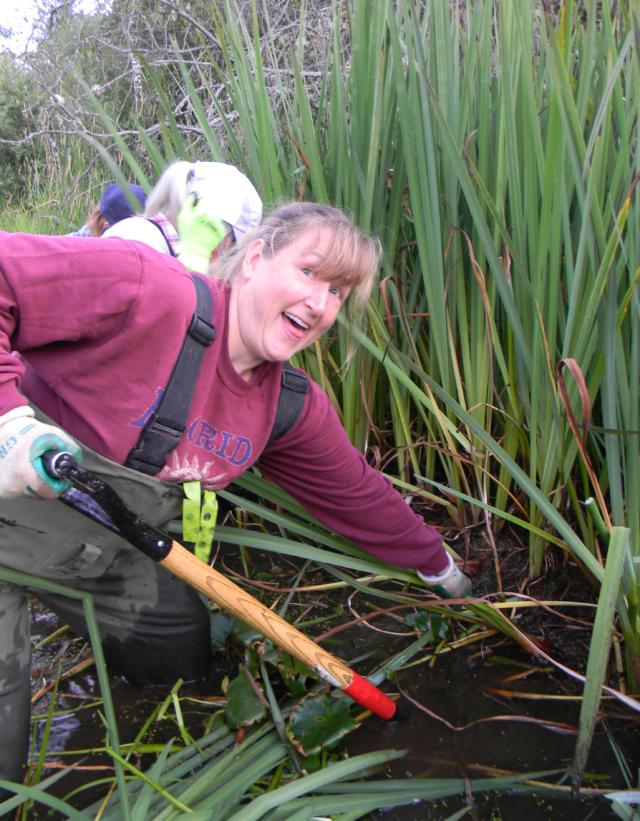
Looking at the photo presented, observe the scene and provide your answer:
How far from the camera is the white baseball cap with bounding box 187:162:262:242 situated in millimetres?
1994

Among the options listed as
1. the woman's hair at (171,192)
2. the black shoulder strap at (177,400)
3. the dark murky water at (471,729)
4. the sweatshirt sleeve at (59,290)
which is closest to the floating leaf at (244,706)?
the dark murky water at (471,729)

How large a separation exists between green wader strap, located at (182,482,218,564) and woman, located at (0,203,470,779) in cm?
6

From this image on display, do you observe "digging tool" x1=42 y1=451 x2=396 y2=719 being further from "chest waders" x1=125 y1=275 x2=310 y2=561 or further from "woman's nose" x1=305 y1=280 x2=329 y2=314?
"woman's nose" x1=305 y1=280 x2=329 y2=314

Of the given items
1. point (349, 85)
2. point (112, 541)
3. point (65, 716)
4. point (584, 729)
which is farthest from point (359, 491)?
point (349, 85)

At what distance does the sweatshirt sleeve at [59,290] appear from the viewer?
4.13ft

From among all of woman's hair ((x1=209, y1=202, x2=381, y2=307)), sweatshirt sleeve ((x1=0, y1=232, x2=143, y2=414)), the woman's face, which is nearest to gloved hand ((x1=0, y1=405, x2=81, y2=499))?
sweatshirt sleeve ((x1=0, y1=232, x2=143, y2=414))

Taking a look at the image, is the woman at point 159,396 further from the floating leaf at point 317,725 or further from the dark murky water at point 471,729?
the floating leaf at point 317,725

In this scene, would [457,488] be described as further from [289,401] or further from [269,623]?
[269,623]

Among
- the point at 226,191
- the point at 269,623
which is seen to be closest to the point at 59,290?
the point at 269,623

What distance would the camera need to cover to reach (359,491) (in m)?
1.69

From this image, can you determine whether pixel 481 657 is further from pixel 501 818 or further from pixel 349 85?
pixel 349 85

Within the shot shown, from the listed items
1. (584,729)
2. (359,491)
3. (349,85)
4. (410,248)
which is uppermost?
(349,85)

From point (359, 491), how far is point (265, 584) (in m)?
0.48

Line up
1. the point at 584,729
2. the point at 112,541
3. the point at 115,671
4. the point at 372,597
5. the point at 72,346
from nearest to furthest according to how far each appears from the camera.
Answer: the point at 584,729, the point at 72,346, the point at 112,541, the point at 115,671, the point at 372,597
